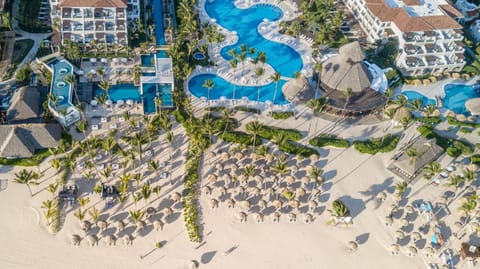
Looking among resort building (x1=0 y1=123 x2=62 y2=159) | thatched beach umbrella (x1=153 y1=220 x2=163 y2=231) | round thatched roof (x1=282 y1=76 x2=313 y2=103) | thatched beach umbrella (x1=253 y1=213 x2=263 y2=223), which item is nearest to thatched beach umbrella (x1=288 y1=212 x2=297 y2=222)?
thatched beach umbrella (x1=253 y1=213 x2=263 y2=223)

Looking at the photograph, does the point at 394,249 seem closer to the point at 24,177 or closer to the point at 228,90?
the point at 228,90

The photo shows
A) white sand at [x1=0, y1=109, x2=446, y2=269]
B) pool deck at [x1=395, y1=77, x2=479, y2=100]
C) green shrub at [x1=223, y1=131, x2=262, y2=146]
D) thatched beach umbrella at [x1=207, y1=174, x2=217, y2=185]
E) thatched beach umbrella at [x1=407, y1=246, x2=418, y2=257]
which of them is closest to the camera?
white sand at [x1=0, y1=109, x2=446, y2=269]

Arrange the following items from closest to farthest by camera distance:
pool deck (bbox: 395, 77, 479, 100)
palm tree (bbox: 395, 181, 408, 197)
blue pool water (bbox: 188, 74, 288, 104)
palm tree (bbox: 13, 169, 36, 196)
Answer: palm tree (bbox: 13, 169, 36, 196) < palm tree (bbox: 395, 181, 408, 197) < blue pool water (bbox: 188, 74, 288, 104) < pool deck (bbox: 395, 77, 479, 100)

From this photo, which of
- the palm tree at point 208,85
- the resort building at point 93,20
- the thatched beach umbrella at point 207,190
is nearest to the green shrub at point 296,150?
the thatched beach umbrella at point 207,190

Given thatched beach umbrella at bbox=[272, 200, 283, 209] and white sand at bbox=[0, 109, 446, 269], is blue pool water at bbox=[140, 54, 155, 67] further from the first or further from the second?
thatched beach umbrella at bbox=[272, 200, 283, 209]

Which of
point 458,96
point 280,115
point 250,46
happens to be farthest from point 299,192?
point 458,96

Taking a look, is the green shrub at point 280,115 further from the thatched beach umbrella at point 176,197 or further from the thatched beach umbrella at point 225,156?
the thatched beach umbrella at point 176,197
